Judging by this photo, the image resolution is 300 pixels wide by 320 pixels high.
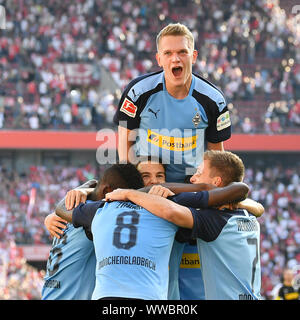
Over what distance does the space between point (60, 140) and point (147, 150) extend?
18.3m

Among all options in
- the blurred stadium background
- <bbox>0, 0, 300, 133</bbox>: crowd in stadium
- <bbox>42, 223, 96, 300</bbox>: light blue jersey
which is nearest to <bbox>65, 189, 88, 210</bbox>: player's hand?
<bbox>42, 223, 96, 300</bbox>: light blue jersey

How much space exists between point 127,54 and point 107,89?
1.72 m

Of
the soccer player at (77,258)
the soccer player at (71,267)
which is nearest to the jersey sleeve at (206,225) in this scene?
the soccer player at (77,258)

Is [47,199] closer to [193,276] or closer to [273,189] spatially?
[273,189]

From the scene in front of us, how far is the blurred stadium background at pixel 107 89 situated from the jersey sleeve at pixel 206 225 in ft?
51.7

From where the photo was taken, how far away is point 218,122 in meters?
5.54

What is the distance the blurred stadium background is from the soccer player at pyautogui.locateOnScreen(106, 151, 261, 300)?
1553 cm

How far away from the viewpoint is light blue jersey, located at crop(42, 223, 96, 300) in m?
4.63

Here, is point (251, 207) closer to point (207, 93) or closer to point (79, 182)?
point (207, 93)

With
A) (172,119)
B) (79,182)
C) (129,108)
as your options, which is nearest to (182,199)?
(172,119)

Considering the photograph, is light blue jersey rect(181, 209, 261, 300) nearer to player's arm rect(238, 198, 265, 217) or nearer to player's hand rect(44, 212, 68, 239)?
player's arm rect(238, 198, 265, 217)

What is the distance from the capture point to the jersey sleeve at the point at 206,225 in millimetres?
4223

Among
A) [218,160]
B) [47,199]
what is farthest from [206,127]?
[47,199]
